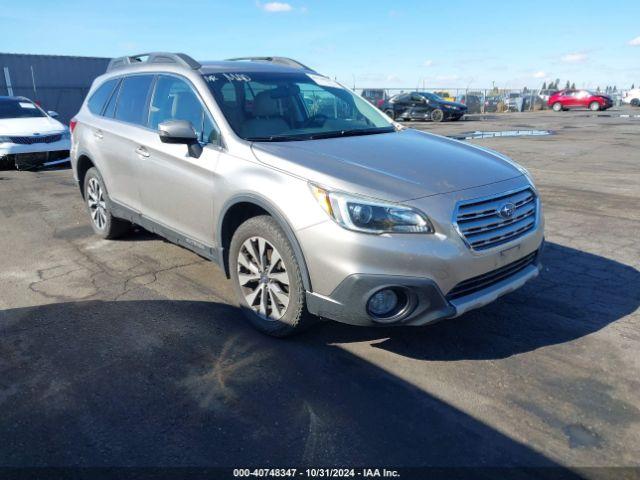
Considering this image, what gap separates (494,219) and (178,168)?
2.45 m

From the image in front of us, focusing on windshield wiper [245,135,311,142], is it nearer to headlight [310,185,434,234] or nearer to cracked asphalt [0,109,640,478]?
headlight [310,185,434,234]

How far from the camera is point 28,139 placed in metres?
10.9

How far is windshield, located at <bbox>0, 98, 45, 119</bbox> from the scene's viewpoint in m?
11.7

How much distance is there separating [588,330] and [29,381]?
3.74 metres

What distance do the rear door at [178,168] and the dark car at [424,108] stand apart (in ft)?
74.4

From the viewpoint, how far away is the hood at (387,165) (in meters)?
3.08

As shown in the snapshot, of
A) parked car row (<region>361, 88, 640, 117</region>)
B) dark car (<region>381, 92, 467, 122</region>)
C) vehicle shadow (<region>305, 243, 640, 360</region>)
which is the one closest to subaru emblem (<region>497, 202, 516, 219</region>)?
vehicle shadow (<region>305, 243, 640, 360</region>)

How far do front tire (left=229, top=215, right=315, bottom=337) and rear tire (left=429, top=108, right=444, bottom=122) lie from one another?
2351cm

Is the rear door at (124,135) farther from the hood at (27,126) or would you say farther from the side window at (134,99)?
the hood at (27,126)

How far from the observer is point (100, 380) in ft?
10.4

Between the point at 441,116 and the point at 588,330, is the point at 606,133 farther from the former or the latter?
the point at 588,330

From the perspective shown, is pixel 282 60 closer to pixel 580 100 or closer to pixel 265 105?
pixel 265 105

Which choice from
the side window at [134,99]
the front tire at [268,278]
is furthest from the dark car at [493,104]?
the front tire at [268,278]

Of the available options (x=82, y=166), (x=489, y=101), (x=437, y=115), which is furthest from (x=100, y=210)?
(x=489, y=101)
